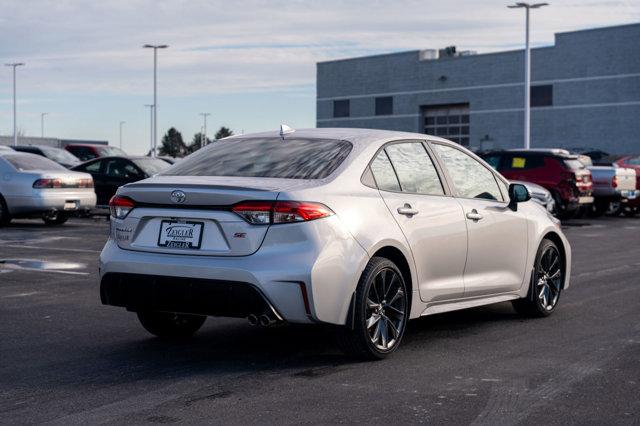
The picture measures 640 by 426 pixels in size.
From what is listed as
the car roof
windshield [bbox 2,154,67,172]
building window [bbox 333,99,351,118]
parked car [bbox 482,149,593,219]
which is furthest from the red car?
building window [bbox 333,99,351,118]

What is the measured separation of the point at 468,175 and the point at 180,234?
8.74 ft

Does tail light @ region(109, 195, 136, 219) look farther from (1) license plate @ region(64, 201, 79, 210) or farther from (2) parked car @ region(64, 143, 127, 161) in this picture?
(2) parked car @ region(64, 143, 127, 161)

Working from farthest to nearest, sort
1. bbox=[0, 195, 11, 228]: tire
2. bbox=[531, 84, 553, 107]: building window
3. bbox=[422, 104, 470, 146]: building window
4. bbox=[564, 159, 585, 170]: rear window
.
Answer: bbox=[422, 104, 470, 146]: building window, bbox=[531, 84, 553, 107]: building window, bbox=[564, 159, 585, 170]: rear window, bbox=[0, 195, 11, 228]: tire

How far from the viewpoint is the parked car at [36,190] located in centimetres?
2022

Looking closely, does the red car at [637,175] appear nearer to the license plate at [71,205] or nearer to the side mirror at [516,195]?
the license plate at [71,205]

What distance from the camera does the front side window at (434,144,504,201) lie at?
820 cm

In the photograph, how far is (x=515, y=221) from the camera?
8.68m

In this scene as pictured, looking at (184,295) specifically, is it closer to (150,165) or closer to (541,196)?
(541,196)

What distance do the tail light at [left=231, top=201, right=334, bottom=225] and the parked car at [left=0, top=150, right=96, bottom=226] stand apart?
14.5 meters

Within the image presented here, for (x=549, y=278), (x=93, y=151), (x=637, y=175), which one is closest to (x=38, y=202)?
(x=549, y=278)

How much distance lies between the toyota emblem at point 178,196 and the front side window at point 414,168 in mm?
1595

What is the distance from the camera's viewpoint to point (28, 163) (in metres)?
21.0

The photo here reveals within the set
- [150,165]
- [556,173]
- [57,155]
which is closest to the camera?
[150,165]

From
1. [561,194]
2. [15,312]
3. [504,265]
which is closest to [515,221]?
[504,265]
